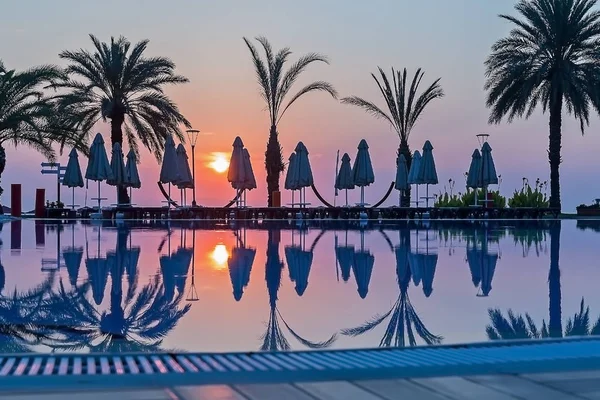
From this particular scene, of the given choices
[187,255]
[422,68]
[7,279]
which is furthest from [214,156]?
[7,279]

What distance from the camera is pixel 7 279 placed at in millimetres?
8336

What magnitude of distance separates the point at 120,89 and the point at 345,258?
16990mm

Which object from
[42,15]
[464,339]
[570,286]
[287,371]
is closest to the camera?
[287,371]

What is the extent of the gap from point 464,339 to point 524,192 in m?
24.4

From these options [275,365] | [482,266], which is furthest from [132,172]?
[275,365]

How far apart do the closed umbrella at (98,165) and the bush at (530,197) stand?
14443 mm

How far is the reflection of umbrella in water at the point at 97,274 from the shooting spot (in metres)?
7.32

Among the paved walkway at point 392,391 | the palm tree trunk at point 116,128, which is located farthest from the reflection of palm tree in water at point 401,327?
the palm tree trunk at point 116,128

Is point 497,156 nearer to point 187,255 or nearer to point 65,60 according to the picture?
point 65,60

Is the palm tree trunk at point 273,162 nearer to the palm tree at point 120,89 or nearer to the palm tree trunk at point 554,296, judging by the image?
the palm tree at point 120,89

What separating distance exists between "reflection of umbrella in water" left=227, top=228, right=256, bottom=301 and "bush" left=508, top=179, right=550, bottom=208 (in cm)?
1725

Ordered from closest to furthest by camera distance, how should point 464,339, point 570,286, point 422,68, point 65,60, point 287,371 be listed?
point 287,371 → point 464,339 → point 570,286 → point 65,60 → point 422,68

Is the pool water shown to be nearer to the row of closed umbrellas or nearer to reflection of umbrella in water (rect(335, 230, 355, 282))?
reflection of umbrella in water (rect(335, 230, 355, 282))

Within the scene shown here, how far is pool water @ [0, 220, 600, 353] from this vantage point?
17.8ft
